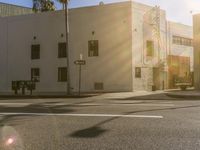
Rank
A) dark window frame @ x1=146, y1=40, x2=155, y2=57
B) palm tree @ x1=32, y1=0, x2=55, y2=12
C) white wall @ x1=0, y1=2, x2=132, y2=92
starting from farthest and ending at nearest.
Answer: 1. palm tree @ x1=32, y1=0, x2=55, y2=12
2. dark window frame @ x1=146, y1=40, x2=155, y2=57
3. white wall @ x1=0, y1=2, x2=132, y2=92

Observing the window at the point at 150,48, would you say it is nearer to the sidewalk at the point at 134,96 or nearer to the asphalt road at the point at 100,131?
the sidewalk at the point at 134,96

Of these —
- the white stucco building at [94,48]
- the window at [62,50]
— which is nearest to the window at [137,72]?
the white stucco building at [94,48]

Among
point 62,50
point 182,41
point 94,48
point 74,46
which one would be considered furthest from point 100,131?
point 182,41

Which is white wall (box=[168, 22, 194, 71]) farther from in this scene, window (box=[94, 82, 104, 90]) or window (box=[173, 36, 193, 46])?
window (box=[94, 82, 104, 90])

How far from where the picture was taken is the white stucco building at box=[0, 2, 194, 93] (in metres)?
35.8

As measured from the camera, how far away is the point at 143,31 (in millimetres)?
37156

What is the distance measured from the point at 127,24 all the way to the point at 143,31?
2203 mm

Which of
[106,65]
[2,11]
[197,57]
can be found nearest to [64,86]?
[106,65]

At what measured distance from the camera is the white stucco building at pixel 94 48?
35750mm

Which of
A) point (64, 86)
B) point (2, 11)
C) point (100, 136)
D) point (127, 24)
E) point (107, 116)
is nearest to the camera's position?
point (100, 136)

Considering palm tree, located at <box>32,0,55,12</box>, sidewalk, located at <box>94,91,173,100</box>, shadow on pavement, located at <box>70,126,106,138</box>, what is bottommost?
sidewalk, located at <box>94,91,173,100</box>

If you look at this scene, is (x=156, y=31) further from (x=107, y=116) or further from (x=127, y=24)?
(x=107, y=116)

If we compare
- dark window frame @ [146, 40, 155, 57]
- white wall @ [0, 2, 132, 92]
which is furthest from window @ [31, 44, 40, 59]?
dark window frame @ [146, 40, 155, 57]

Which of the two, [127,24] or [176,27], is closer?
[127,24]
